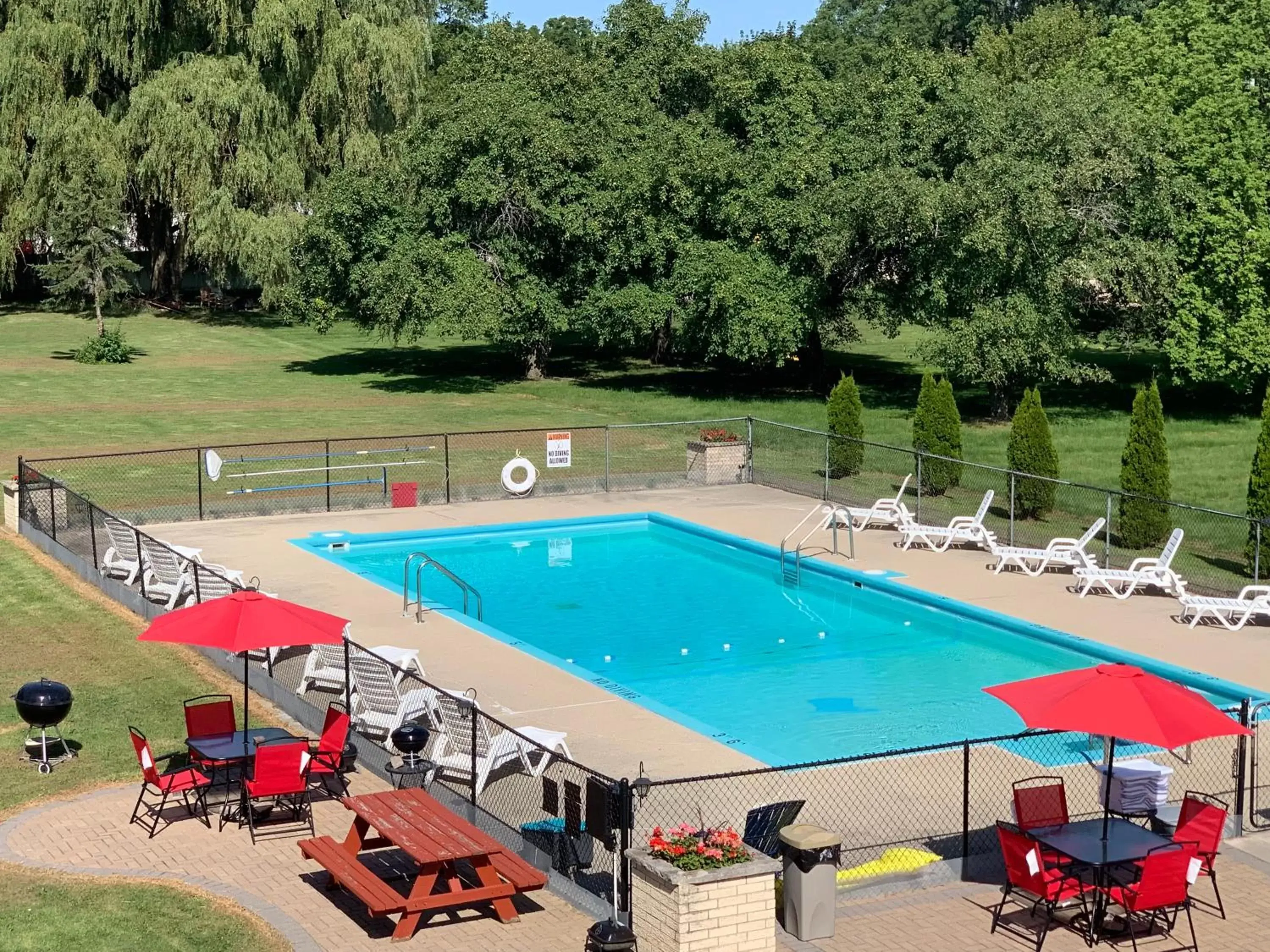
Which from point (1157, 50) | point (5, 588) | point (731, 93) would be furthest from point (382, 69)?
point (5, 588)

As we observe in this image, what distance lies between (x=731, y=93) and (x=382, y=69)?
16601 millimetres

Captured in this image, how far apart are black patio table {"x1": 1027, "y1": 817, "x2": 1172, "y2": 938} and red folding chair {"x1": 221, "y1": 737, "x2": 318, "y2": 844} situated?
6067 mm

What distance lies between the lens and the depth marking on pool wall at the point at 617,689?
1878cm

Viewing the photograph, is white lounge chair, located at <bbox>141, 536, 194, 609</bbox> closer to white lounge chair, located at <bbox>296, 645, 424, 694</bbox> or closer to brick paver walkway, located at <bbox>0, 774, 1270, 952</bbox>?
white lounge chair, located at <bbox>296, 645, 424, 694</bbox>

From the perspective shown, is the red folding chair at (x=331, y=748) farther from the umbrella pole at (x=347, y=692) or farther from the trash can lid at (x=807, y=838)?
the trash can lid at (x=807, y=838)

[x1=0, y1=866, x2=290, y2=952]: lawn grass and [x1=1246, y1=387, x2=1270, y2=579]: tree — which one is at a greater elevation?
[x1=1246, y1=387, x2=1270, y2=579]: tree

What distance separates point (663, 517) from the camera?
1183 inches

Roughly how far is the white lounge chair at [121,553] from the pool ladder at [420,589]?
12.8 ft

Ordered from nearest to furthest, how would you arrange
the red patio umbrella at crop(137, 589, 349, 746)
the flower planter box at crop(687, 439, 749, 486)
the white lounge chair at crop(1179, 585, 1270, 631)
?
the red patio umbrella at crop(137, 589, 349, 746), the white lounge chair at crop(1179, 585, 1270, 631), the flower planter box at crop(687, 439, 749, 486)

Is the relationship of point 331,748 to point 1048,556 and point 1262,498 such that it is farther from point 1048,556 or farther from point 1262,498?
point 1262,498

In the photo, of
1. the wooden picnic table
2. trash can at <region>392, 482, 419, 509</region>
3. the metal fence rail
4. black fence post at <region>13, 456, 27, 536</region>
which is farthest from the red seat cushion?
trash can at <region>392, 482, 419, 509</region>

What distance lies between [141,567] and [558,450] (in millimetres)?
11142

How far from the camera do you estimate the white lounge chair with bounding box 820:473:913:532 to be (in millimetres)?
28062

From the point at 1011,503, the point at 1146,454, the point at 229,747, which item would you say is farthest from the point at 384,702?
the point at 1146,454
